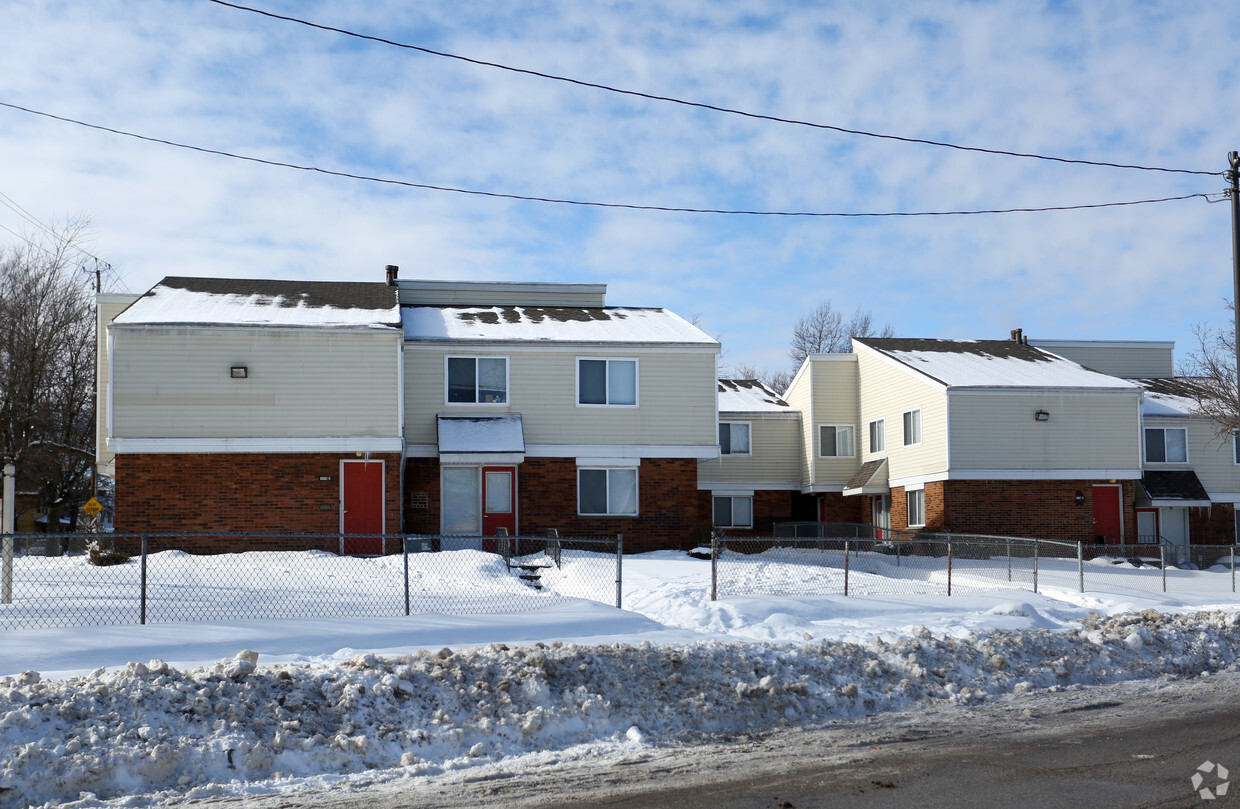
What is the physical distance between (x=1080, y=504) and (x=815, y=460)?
9666 mm

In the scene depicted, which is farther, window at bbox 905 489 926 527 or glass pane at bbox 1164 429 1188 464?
glass pane at bbox 1164 429 1188 464

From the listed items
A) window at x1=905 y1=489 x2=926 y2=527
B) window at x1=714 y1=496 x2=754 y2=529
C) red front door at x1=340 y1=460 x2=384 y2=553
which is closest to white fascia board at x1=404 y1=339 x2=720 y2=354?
red front door at x1=340 y1=460 x2=384 y2=553

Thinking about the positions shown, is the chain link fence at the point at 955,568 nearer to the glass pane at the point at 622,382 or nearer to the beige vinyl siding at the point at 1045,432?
the beige vinyl siding at the point at 1045,432

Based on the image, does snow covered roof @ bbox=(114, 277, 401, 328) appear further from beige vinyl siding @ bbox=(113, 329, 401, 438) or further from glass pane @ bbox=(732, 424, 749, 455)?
glass pane @ bbox=(732, 424, 749, 455)

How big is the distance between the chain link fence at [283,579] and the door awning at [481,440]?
6.86 feet

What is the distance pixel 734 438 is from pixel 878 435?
559 cm

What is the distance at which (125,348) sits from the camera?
79.9 feet

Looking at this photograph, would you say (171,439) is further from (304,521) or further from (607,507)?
(607,507)

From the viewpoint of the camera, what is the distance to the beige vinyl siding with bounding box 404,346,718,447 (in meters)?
27.5

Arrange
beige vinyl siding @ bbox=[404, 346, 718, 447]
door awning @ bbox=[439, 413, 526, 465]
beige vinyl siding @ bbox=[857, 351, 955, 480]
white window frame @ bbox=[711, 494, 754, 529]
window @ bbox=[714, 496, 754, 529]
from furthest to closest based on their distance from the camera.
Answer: window @ bbox=[714, 496, 754, 529]
white window frame @ bbox=[711, 494, 754, 529]
beige vinyl siding @ bbox=[857, 351, 955, 480]
beige vinyl siding @ bbox=[404, 346, 718, 447]
door awning @ bbox=[439, 413, 526, 465]

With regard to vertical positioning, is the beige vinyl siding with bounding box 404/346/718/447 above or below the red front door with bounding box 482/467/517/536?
Answer: above

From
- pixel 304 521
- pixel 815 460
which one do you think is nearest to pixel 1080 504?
pixel 815 460

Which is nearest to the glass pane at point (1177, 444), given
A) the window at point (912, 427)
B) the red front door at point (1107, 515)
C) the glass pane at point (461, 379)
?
the red front door at point (1107, 515)

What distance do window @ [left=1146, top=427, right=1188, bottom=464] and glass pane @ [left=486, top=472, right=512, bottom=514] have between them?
2141 cm
